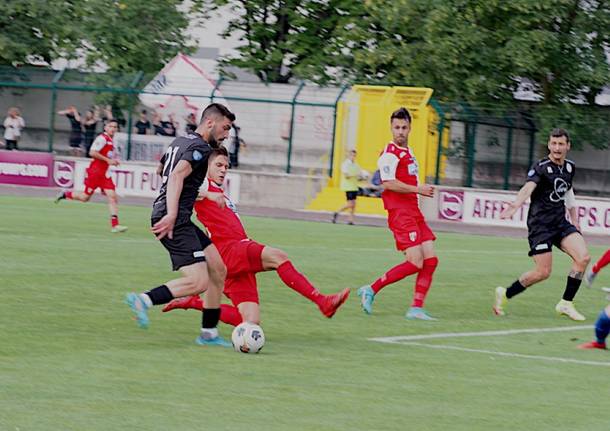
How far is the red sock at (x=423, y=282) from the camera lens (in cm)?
1348

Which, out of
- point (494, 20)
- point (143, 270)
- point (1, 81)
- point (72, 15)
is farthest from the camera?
point (72, 15)

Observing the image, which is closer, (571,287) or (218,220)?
(218,220)

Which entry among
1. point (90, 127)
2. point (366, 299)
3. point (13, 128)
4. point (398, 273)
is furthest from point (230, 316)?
point (13, 128)

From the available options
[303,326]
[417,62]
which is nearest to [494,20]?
[417,62]

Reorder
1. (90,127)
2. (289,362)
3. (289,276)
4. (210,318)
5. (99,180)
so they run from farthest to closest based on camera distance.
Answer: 1. (90,127)
2. (99,180)
3. (289,276)
4. (210,318)
5. (289,362)

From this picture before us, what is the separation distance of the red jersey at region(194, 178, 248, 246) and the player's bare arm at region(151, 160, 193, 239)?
26.8 inches

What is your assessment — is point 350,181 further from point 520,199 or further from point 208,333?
point 208,333

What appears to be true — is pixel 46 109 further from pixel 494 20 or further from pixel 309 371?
pixel 309 371

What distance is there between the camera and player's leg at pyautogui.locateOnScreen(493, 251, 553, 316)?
1412 cm

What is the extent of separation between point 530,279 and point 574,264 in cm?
48

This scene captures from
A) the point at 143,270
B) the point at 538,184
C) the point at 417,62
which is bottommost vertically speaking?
the point at 143,270

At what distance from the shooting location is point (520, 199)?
44.5 ft

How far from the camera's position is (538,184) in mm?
14062

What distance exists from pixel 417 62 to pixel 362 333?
25.8 metres
